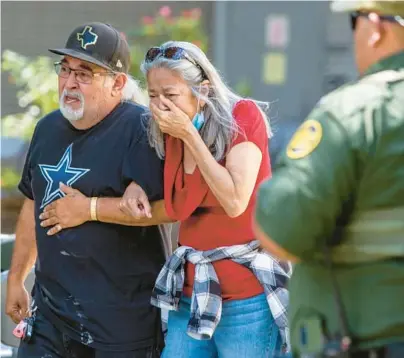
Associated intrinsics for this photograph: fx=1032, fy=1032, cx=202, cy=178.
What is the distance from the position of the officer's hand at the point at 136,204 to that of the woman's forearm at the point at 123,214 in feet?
0.10

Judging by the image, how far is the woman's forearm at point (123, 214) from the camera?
3693mm

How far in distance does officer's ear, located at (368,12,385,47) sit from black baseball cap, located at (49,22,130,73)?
5.01ft

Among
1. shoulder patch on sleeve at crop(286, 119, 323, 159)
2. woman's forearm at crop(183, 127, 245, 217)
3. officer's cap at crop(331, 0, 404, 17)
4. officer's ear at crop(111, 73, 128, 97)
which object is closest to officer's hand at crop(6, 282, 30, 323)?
officer's ear at crop(111, 73, 128, 97)

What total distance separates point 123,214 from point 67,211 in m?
0.23

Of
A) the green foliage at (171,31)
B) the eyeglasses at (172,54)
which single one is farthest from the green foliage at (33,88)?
the eyeglasses at (172,54)

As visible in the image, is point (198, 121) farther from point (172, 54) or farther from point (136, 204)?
point (136, 204)

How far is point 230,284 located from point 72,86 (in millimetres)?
966

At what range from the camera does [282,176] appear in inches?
96.0

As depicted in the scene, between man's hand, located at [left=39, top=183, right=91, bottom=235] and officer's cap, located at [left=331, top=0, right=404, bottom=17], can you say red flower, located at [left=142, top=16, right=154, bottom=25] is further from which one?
officer's cap, located at [left=331, top=0, right=404, bottom=17]

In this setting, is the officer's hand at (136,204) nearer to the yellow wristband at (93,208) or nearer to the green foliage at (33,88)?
the yellow wristband at (93,208)

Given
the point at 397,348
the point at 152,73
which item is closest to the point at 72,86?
the point at 152,73

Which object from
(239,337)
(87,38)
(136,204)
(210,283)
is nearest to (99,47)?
(87,38)

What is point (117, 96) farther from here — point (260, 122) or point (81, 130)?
point (260, 122)

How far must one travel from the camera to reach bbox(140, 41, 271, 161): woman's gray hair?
3.54 m
